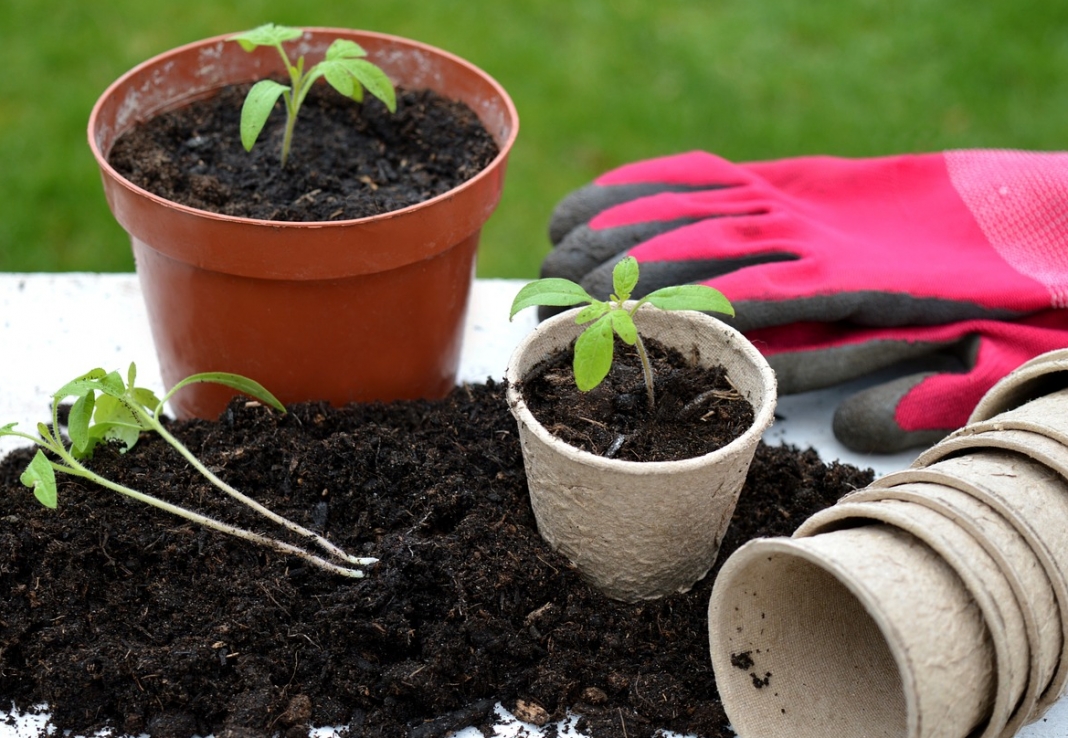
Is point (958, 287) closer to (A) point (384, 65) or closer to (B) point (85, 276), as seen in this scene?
(A) point (384, 65)

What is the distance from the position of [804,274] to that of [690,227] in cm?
18

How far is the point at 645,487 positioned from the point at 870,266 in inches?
24.9

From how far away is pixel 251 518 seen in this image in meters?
1.24

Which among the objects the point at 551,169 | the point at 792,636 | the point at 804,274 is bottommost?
the point at 551,169

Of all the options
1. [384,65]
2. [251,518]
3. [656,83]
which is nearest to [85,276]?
[384,65]

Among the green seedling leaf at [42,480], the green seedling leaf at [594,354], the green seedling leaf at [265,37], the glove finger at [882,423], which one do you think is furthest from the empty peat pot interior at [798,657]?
the green seedling leaf at [265,37]

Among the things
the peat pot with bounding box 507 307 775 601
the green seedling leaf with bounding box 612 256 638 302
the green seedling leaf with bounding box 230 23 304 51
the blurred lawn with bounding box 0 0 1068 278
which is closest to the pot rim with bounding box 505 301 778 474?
the peat pot with bounding box 507 307 775 601

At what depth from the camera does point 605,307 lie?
111 centimetres

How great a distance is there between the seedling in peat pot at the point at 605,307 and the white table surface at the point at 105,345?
47 cm

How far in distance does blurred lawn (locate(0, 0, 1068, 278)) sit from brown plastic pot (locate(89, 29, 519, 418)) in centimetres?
109

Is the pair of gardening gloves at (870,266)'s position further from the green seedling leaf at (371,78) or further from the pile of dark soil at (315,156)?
the green seedling leaf at (371,78)

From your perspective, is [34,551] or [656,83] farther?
[656,83]

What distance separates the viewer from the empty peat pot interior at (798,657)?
3.47ft

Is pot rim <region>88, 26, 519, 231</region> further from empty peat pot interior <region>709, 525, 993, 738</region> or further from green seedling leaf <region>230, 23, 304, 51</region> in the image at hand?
empty peat pot interior <region>709, 525, 993, 738</region>
